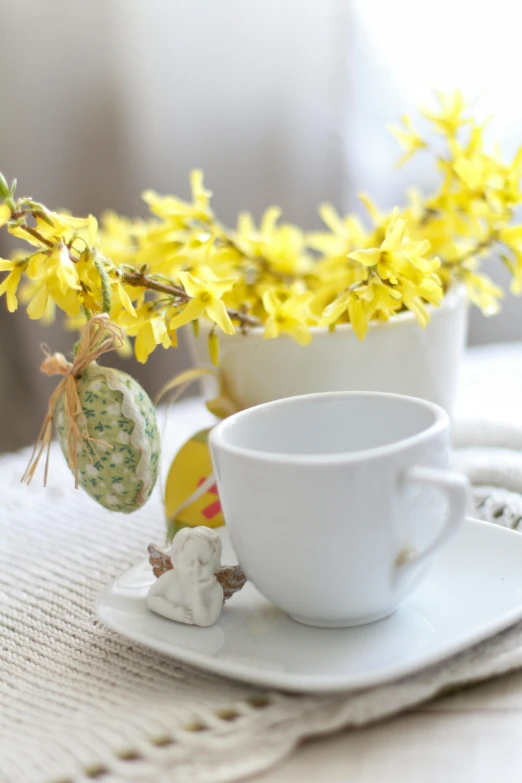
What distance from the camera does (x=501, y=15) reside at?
44.9 inches

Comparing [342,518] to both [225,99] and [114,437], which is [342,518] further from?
[225,99]

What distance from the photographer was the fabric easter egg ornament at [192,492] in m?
0.53

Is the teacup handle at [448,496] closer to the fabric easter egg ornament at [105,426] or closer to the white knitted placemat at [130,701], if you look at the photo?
the white knitted placemat at [130,701]

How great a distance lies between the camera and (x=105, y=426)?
446mm

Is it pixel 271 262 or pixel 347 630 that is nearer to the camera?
pixel 347 630

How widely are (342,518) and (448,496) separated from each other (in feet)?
0.17

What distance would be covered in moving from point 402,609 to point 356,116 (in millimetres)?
1099

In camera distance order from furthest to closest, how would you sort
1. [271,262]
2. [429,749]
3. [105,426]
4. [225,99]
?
[225,99], [271,262], [105,426], [429,749]

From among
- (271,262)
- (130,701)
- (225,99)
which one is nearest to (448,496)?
(130,701)

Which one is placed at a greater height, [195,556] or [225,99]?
[225,99]

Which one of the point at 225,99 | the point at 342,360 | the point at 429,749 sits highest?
the point at 225,99

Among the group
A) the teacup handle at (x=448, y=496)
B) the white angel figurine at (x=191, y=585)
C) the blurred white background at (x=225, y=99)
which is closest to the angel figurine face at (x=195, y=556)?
the white angel figurine at (x=191, y=585)

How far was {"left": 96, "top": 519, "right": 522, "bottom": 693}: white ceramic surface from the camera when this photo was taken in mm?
351

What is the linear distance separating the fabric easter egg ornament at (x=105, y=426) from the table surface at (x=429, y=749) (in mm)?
182
